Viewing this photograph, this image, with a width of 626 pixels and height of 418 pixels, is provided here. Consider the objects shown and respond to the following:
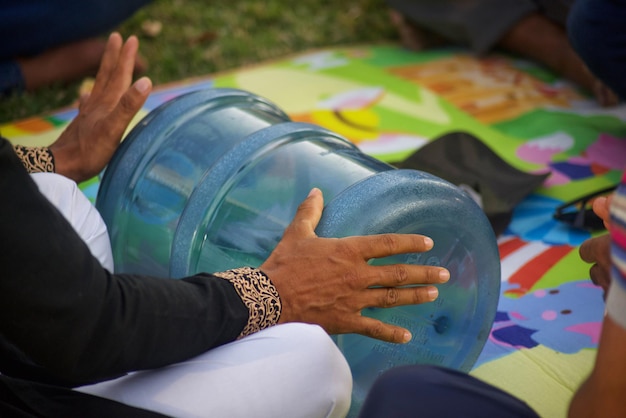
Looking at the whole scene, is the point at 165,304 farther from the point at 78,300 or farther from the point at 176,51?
the point at 176,51

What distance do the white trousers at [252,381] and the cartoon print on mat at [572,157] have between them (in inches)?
52.3

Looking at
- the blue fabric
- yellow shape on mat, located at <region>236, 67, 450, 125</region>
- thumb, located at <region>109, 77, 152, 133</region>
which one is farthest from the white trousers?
yellow shape on mat, located at <region>236, 67, 450, 125</region>

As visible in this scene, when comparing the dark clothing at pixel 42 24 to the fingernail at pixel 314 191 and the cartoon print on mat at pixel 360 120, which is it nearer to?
the cartoon print on mat at pixel 360 120

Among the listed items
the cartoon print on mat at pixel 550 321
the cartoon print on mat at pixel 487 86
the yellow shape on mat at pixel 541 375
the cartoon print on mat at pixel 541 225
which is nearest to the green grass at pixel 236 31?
the cartoon print on mat at pixel 487 86

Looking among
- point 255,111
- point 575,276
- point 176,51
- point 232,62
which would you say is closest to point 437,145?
point 575,276

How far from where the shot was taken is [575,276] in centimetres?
188

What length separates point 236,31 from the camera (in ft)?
10.8

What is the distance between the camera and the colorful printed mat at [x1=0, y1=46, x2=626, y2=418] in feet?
5.41

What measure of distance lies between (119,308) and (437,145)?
1402 mm

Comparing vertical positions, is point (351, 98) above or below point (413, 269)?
below

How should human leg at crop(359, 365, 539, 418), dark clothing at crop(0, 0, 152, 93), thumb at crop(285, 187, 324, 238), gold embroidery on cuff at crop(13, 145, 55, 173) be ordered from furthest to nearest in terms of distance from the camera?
dark clothing at crop(0, 0, 152, 93)
gold embroidery on cuff at crop(13, 145, 55, 173)
thumb at crop(285, 187, 324, 238)
human leg at crop(359, 365, 539, 418)

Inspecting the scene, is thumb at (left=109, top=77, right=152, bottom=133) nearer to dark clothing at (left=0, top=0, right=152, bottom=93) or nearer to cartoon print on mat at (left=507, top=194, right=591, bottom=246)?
cartoon print on mat at (left=507, top=194, right=591, bottom=246)

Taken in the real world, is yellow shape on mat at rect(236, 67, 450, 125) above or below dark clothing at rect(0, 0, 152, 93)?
below

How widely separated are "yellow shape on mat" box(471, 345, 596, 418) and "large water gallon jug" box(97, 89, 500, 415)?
0.16 meters
